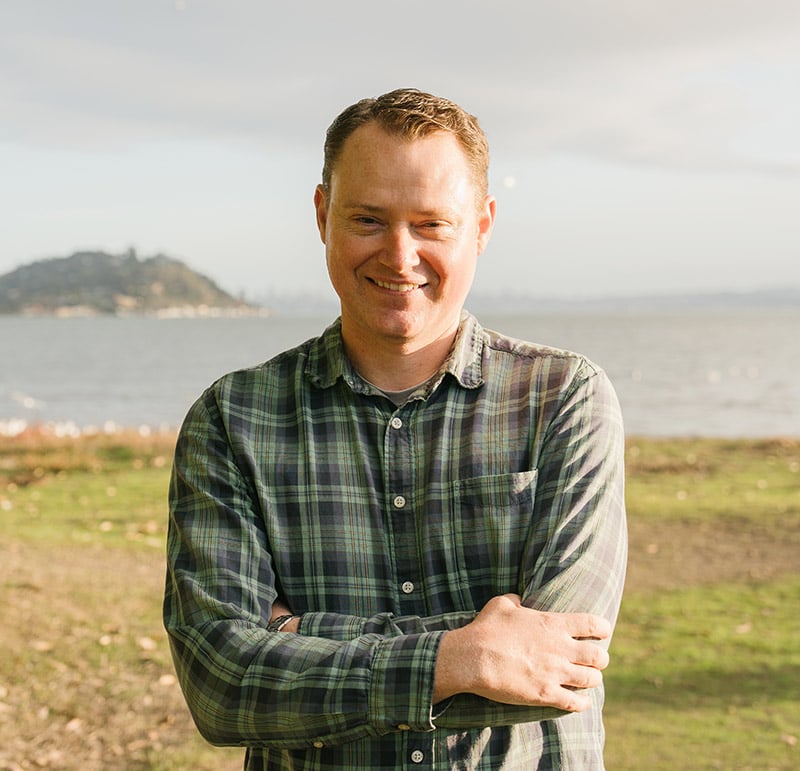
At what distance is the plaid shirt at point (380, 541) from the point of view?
1.71m

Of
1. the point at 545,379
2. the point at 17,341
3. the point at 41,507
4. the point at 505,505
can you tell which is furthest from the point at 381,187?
the point at 17,341

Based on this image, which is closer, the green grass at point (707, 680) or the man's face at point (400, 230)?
the man's face at point (400, 230)

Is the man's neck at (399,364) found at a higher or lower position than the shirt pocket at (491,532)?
higher

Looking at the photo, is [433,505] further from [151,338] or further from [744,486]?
[151,338]

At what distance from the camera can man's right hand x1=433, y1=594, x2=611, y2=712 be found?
1645 mm

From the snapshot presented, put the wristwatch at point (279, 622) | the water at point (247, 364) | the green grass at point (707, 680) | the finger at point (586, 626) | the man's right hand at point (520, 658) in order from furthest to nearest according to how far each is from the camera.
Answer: the water at point (247, 364)
the green grass at point (707, 680)
the wristwatch at point (279, 622)
the finger at point (586, 626)
the man's right hand at point (520, 658)

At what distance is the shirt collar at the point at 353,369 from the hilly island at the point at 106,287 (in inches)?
2580

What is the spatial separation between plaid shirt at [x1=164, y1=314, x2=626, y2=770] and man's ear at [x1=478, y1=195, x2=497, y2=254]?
0.62ft

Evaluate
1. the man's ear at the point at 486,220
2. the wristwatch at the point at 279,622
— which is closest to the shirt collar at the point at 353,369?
the man's ear at the point at 486,220

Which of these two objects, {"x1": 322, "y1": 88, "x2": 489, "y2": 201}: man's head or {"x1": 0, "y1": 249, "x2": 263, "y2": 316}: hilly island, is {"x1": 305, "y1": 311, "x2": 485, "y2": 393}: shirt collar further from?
{"x1": 0, "y1": 249, "x2": 263, "y2": 316}: hilly island

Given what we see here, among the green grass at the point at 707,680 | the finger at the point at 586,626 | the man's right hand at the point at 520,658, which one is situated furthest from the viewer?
the green grass at the point at 707,680

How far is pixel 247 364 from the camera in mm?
52594

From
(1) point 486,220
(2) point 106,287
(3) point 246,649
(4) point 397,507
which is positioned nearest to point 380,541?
(4) point 397,507

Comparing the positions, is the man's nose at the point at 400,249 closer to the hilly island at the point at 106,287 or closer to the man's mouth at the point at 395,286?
the man's mouth at the point at 395,286
